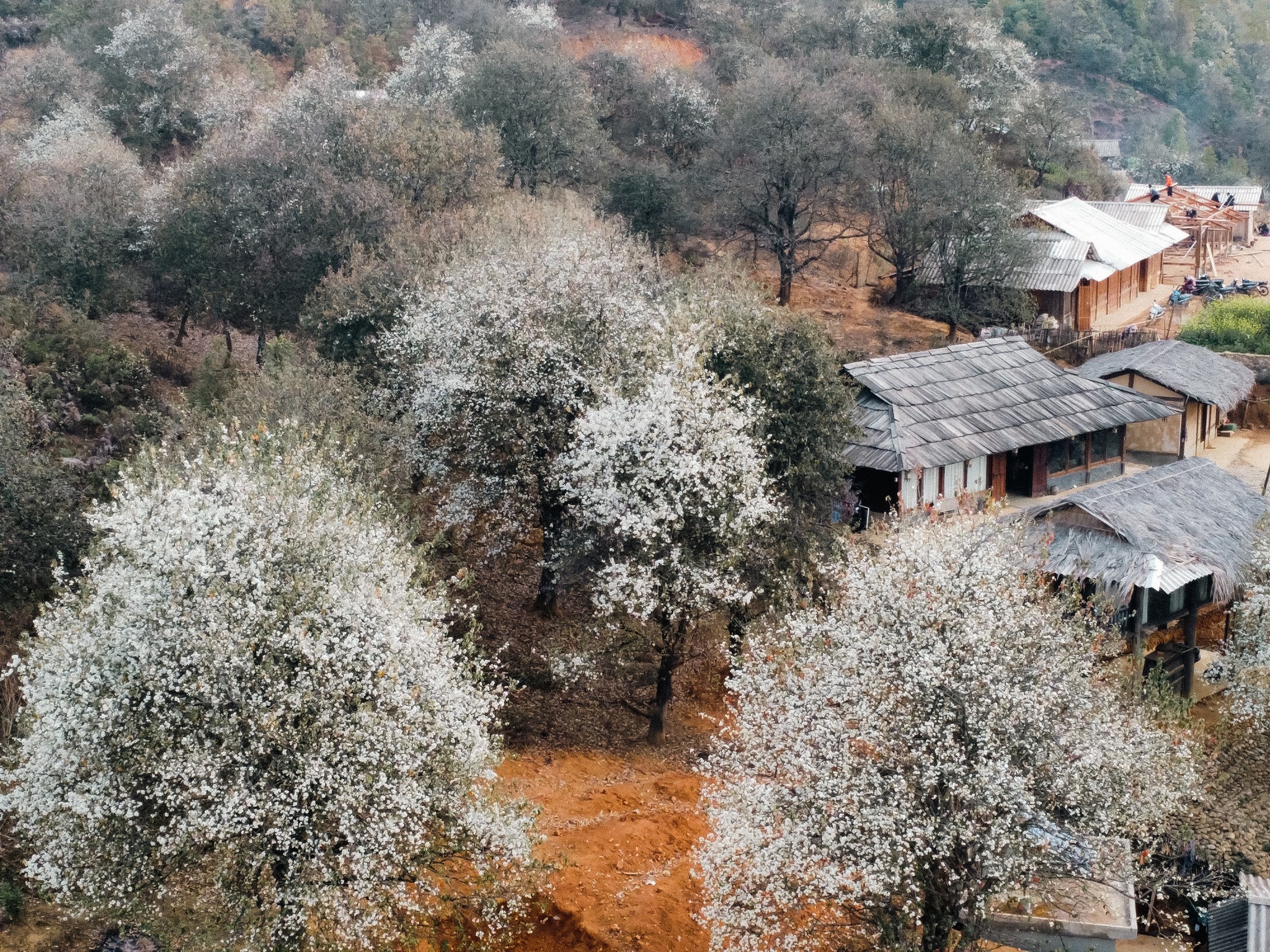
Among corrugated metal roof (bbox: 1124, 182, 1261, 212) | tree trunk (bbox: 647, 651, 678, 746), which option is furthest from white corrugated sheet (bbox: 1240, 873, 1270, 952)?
corrugated metal roof (bbox: 1124, 182, 1261, 212)

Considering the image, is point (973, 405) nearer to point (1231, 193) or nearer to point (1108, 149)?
point (1231, 193)

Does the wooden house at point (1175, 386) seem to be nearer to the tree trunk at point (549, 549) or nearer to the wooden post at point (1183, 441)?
the wooden post at point (1183, 441)

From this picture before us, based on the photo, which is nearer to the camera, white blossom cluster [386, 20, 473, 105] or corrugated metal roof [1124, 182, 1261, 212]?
white blossom cluster [386, 20, 473, 105]

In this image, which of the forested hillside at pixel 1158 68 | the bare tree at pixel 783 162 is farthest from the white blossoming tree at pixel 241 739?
the forested hillside at pixel 1158 68

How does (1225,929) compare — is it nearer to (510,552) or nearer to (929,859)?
(929,859)

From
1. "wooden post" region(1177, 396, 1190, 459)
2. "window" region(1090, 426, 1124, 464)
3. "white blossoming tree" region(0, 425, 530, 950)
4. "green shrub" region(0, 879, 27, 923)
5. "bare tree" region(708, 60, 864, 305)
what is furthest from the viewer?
"bare tree" region(708, 60, 864, 305)

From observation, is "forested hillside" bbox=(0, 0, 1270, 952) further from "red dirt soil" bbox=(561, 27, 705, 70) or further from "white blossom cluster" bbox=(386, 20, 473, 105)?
"red dirt soil" bbox=(561, 27, 705, 70)

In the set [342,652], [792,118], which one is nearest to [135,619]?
[342,652]
